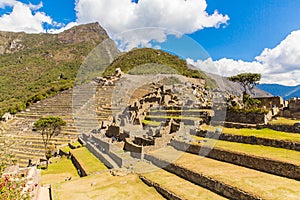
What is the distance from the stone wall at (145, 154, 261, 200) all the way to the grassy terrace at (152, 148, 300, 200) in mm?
145

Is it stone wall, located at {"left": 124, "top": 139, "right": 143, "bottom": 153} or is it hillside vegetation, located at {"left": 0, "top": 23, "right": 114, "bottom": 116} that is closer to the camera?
stone wall, located at {"left": 124, "top": 139, "right": 143, "bottom": 153}

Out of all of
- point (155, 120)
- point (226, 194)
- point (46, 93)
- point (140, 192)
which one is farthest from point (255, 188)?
point (46, 93)

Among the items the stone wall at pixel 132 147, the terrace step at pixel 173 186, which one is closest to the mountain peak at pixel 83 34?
the stone wall at pixel 132 147

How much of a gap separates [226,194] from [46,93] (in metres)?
56.0

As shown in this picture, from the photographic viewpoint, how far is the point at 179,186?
31.1 feet

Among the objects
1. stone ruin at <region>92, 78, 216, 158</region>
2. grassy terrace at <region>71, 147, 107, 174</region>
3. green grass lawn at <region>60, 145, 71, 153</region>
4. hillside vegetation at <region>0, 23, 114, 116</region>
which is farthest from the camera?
hillside vegetation at <region>0, 23, 114, 116</region>

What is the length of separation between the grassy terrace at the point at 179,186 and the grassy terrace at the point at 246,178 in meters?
0.62

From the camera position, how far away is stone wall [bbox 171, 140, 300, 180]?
27.1ft

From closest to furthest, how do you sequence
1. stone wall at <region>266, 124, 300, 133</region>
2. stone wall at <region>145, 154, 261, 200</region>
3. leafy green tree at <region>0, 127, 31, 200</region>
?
leafy green tree at <region>0, 127, 31, 200</region>, stone wall at <region>145, 154, 261, 200</region>, stone wall at <region>266, 124, 300, 133</region>

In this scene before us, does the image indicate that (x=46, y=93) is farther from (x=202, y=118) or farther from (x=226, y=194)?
(x=226, y=194)

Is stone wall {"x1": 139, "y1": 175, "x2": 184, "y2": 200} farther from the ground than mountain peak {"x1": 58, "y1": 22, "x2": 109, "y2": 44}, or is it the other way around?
mountain peak {"x1": 58, "y1": 22, "x2": 109, "y2": 44}

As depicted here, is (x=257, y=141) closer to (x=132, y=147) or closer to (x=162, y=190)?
(x=162, y=190)

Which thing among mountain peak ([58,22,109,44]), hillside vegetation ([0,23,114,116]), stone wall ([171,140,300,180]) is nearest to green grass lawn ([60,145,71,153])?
stone wall ([171,140,300,180])

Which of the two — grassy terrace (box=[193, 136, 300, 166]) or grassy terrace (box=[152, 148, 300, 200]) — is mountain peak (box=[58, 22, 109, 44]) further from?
grassy terrace (box=[152, 148, 300, 200])
